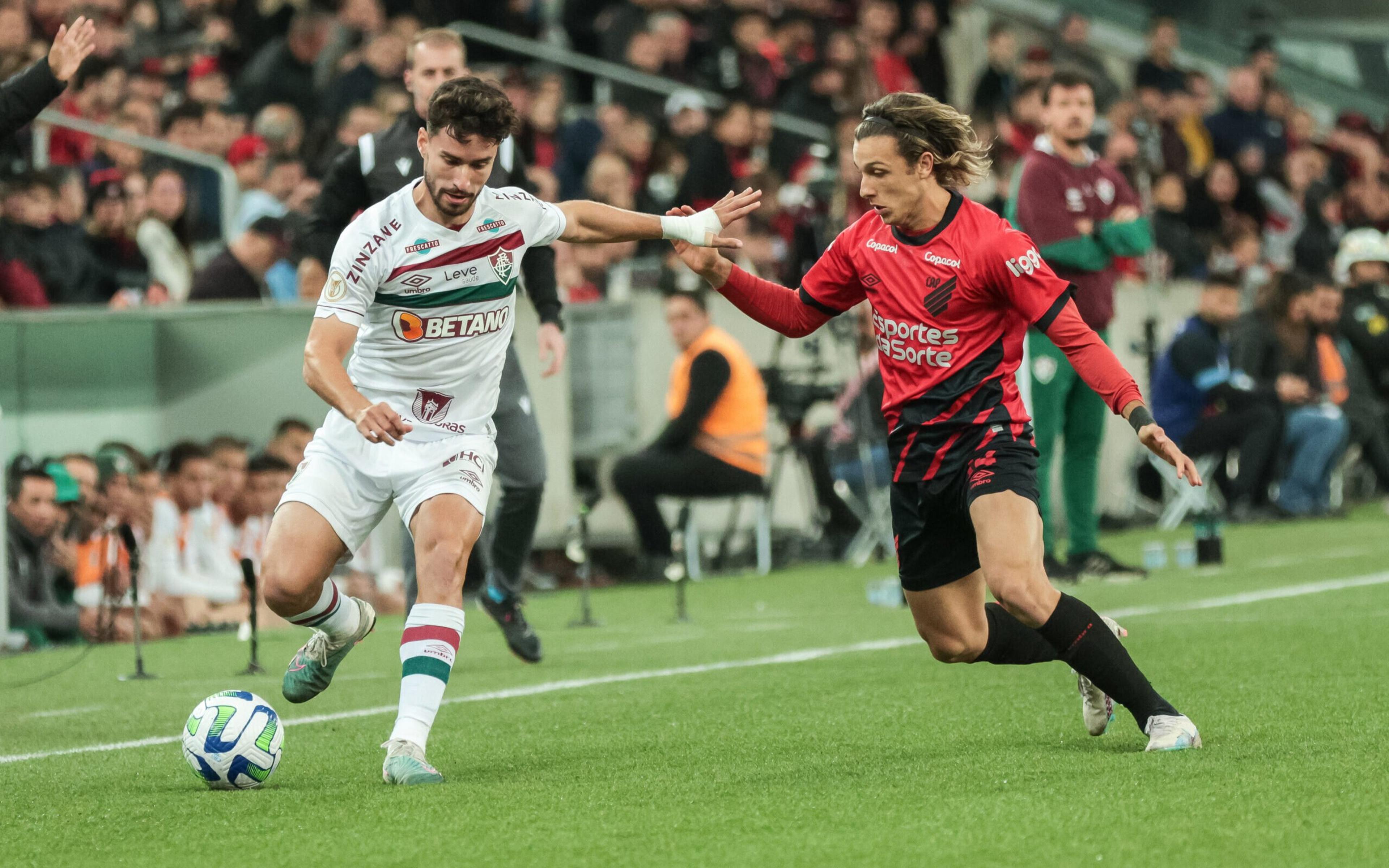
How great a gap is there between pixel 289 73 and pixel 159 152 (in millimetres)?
2619

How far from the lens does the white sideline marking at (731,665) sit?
6.63 m

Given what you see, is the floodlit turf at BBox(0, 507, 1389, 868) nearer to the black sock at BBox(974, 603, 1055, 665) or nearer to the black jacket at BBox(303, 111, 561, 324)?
the black sock at BBox(974, 603, 1055, 665)

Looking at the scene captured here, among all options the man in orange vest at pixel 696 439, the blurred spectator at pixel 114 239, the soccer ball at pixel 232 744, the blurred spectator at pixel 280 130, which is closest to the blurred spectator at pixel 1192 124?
the man in orange vest at pixel 696 439

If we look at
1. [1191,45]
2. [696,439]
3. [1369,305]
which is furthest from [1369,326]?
[696,439]

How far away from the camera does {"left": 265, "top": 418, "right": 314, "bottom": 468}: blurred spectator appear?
1189cm

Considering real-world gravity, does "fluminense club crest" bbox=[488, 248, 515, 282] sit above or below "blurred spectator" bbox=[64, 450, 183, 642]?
above

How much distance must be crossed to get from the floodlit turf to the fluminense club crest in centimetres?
150

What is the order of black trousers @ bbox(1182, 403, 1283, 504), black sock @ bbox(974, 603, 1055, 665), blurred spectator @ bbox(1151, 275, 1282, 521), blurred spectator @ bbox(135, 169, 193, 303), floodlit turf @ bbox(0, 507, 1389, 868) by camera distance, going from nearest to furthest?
1. floodlit turf @ bbox(0, 507, 1389, 868)
2. black sock @ bbox(974, 603, 1055, 665)
3. blurred spectator @ bbox(135, 169, 193, 303)
4. blurred spectator @ bbox(1151, 275, 1282, 521)
5. black trousers @ bbox(1182, 403, 1283, 504)

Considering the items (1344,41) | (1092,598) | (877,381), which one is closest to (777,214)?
(877,381)

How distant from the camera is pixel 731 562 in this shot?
544 inches

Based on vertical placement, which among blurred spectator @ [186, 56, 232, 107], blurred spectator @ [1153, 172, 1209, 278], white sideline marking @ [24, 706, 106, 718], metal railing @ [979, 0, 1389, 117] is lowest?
white sideline marking @ [24, 706, 106, 718]

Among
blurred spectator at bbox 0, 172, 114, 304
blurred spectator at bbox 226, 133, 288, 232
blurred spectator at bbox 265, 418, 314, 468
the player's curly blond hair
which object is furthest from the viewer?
blurred spectator at bbox 226, 133, 288, 232

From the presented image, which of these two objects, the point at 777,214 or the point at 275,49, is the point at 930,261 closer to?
the point at 777,214

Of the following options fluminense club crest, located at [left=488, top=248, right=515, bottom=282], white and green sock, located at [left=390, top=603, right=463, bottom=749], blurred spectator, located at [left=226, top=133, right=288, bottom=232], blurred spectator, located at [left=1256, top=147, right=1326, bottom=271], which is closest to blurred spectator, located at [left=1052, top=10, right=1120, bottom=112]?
blurred spectator, located at [left=1256, top=147, right=1326, bottom=271]
